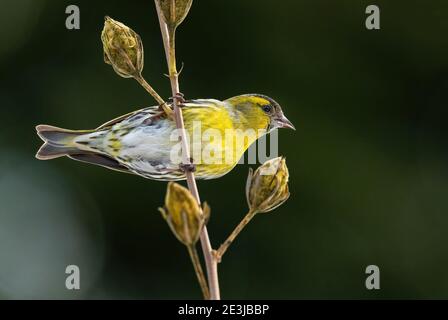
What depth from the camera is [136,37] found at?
43.0 inches

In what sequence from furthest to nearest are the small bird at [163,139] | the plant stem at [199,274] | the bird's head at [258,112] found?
1. the bird's head at [258,112]
2. the small bird at [163,139]
3. the plant stem at [199,274]

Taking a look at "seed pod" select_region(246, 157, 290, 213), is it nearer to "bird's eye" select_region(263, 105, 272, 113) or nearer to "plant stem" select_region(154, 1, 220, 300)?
"plant stem" select_region(154, 1, 220, 300)

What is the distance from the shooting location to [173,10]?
101 centimetres

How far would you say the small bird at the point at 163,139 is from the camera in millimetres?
1366

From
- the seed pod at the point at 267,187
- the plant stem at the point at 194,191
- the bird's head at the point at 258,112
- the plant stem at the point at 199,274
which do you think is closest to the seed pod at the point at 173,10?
the plant stem at the point at 194,191

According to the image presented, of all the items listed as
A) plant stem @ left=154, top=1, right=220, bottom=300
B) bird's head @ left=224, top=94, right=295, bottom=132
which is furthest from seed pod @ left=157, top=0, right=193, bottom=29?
bird's head @ left=224, top=94, right=295, bottom=132

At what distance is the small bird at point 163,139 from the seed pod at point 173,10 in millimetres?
325

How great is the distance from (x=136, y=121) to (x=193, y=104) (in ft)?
0.49

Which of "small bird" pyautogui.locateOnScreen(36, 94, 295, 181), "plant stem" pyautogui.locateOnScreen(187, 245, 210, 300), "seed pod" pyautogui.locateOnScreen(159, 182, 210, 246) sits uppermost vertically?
"small bird" pyautogui.locateOnScreen(36, 94, 295, 181)

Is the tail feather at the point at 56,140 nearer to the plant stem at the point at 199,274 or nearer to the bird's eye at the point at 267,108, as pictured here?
the bird's eye at the point at 267,108

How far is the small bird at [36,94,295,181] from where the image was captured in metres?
1.37

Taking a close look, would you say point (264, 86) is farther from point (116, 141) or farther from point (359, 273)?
point (116, 141)

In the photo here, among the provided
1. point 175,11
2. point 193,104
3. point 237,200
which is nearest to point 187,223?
point 175,11

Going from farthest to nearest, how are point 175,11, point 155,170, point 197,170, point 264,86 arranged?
point 264,86 → point 197,170 → point 155,170 → point 175,11
